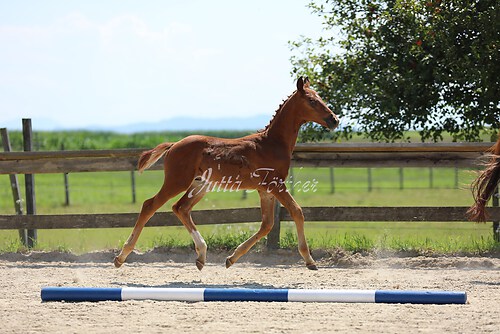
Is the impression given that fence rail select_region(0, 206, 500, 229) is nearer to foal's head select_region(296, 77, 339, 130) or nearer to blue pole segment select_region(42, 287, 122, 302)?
foal's head select_region(296, 77, 339, 130)

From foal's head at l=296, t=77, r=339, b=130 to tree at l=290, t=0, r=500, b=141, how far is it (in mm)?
3336

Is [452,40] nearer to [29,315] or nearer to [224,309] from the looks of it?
[224,309]

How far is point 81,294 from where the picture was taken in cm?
612

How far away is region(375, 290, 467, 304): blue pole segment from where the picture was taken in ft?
19.0

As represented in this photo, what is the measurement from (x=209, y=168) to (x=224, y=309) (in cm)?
230

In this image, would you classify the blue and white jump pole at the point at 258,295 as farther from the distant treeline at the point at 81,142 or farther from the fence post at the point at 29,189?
the distant treeline at the point at 81,142

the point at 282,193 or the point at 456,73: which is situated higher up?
the point at 456,73

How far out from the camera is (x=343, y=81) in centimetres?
1171

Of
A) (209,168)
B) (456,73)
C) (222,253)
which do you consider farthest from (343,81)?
(209,168)

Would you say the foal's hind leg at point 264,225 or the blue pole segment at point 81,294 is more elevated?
the foal's hind leg at point 264,225

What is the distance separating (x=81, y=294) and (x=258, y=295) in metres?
1.43

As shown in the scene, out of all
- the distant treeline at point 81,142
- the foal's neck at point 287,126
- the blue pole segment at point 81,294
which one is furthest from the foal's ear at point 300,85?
the distant treeline at point 81,142

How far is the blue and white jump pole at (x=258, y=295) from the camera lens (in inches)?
229

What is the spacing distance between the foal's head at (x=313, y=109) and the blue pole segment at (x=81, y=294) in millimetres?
3017
